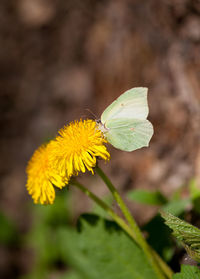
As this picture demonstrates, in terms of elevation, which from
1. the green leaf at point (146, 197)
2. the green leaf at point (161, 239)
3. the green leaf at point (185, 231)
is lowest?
the green leaf at point (185, 231)

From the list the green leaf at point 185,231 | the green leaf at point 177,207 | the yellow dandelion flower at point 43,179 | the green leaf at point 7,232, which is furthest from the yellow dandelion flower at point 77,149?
the green leaf at point 7,232

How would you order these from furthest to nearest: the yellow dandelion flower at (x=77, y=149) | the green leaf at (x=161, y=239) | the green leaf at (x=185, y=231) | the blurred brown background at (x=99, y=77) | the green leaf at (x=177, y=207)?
the blurred brown background at (x=99, y=77) → the green leaf at (x=177, y=207) → the green leaf at (x=161, y=239) → the yellow dandelion flower at (x=77, y=149) → the green leaf at (x=185, y=231)

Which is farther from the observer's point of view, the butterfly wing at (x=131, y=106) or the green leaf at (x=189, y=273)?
the butterfly wing at (x=131, y=106)

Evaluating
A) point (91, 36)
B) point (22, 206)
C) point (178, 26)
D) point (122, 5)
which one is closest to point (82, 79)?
point (91, 36)

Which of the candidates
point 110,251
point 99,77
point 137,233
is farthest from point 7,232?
point 137,233

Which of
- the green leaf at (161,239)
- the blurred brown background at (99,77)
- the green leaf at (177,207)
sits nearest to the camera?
the green leaf at (161,239)

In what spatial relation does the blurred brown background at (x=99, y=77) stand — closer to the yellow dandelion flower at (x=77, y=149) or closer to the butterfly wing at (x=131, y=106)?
the butterfly wing at (x=131, y=106)

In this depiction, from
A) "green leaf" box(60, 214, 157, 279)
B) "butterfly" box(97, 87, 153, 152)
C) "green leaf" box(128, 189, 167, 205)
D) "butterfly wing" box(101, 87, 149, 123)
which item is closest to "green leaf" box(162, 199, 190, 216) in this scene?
"green leaf" box(128, 189, 167, 205)
